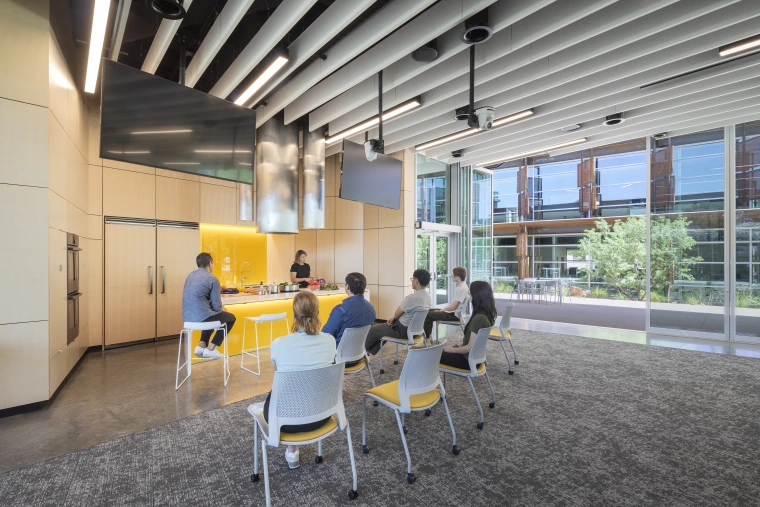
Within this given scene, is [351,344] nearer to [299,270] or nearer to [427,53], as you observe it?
[427,53]

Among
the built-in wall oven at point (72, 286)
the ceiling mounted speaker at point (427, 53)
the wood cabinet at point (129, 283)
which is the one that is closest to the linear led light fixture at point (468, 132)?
the ceiling mounted speaker at point (427, 53)

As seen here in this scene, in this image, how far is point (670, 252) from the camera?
764 centimetres

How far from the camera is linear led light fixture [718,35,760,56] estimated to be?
13.1ft

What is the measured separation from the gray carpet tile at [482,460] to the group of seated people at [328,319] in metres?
0.49

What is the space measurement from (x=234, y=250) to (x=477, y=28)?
6.31 meters

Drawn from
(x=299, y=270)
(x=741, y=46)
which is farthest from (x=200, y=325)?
(x=741, y=46)

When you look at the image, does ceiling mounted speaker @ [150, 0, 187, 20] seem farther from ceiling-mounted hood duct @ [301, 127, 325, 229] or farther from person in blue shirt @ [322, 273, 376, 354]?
ceiling-mounted hood duct @ [301, 127, 325, 229]

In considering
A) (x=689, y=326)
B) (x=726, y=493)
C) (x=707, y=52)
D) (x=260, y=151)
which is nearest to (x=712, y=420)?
(x=726, y=493)

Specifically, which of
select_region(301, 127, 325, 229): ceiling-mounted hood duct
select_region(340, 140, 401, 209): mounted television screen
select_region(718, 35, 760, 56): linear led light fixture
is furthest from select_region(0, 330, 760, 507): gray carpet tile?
select_region(718, 35, 760, 56): linear led light fixture

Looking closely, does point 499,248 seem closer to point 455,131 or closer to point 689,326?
point 689,326

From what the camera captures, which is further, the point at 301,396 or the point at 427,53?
the point at 427,53

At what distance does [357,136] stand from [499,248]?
1308 centimetres

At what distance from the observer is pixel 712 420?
3475 mm

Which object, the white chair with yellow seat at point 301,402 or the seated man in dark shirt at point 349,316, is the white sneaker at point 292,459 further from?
the seated man in dark shirt at point 349,316
